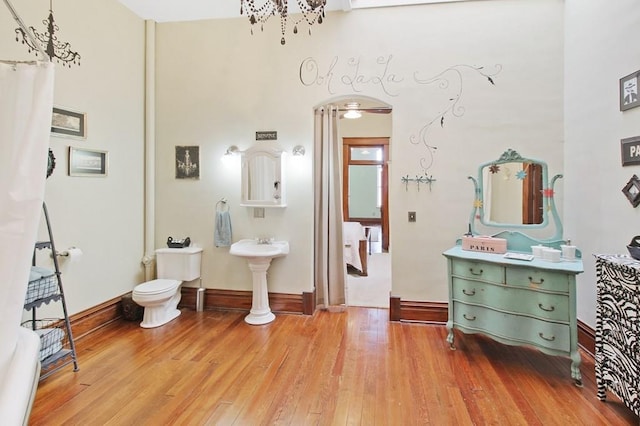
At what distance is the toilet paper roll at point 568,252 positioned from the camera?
2658mm

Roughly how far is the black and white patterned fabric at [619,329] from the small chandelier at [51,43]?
4335 millimetres

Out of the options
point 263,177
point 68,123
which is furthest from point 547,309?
point 68,123

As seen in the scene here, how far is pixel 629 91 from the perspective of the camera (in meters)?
2.42

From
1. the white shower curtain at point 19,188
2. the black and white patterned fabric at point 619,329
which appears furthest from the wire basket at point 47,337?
the black and white patterned fabric at point 619,329

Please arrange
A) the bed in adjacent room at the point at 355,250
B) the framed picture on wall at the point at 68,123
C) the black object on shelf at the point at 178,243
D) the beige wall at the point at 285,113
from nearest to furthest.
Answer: the framed picture on wall at the point at 68,123, the beige wall at the point at 285,113, the black object on shelf at the point at 178,243, the bed in adjacent room at the point at 355,250

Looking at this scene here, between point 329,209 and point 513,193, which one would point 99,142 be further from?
point 513,193

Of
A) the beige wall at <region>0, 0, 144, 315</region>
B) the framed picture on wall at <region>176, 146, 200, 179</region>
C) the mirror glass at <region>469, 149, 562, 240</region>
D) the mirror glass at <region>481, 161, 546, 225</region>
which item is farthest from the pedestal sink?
the mirror glass at <region>481, 161, 546, 225</region>

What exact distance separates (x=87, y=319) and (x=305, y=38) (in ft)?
11.6

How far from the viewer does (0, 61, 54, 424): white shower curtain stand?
1.50 meters

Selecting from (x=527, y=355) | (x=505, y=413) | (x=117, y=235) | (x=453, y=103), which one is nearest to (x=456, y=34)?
(x=453, y=103)

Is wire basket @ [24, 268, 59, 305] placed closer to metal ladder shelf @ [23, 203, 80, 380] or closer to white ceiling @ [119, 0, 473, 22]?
metal ladder shelf @ [23, 203, 80, 380]

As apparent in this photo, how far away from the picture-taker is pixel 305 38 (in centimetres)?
374

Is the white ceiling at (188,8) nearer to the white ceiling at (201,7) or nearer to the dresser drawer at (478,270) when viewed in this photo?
the white ceiling at (201,7)

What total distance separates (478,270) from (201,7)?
374 cm
